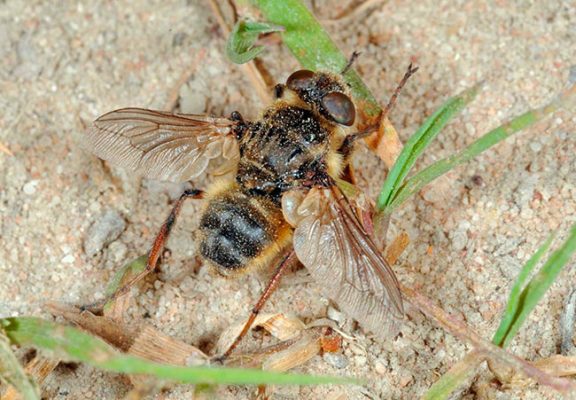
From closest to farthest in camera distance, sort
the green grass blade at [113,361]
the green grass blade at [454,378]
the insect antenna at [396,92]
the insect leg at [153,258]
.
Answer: the green grass blade at [113,361]
the green grass blade at [454,378]
the insect leg at [153,258]
the insect antenna at [396,92]

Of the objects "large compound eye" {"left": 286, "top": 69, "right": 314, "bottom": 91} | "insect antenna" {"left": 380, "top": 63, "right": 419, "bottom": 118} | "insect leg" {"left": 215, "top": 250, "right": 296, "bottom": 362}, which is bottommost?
"insect leg" {"left": 215, "top": 250, "right": 296, "bottom": 362}

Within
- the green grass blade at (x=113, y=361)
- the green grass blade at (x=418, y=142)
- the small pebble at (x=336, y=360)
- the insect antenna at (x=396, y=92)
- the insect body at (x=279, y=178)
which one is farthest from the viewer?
the insect antenna at (x=396, y=92)

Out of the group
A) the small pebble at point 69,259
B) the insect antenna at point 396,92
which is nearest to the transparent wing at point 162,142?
the small pebble at point 69,259

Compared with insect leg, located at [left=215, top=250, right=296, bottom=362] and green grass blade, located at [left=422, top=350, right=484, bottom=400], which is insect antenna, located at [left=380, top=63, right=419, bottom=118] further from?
green grass blade, located at [left=422, top=350, right=484, bottom=400]

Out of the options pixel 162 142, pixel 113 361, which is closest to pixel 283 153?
pixel 162 142

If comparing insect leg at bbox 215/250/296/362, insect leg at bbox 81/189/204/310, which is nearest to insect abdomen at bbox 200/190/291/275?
insect leg at bbox 215/250/296/362

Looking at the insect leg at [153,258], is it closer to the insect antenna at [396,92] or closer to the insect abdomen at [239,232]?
the insect abdomen at [239,232]
